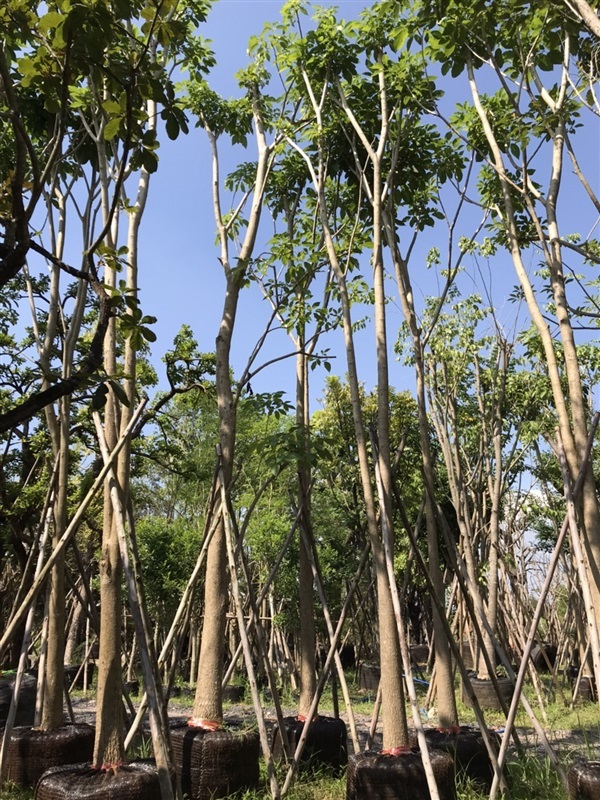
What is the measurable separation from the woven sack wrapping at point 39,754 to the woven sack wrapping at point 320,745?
126cm

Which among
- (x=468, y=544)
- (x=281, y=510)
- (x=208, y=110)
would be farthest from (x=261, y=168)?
(x=281, y=510)

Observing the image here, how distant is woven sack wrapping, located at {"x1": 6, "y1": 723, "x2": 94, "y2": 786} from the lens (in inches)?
145

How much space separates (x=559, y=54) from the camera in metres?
3.69

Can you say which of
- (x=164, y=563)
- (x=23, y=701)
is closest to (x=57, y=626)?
(x=23, y=701)

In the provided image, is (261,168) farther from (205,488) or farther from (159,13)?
(205,488)

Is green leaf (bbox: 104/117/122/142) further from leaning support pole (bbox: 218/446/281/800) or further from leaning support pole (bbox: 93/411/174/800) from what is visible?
leaning support pole (bbox: 218/446/281/800)

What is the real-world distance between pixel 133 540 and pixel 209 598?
1177 mm

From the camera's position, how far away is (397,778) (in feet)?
9.77

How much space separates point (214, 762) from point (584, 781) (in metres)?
1.95

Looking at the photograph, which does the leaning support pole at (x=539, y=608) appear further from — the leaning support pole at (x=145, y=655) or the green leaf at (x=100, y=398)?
the green leaf at (x=100, y=398)

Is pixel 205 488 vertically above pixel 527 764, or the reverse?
pixel 205 488

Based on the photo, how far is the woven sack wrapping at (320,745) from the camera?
4121 mm

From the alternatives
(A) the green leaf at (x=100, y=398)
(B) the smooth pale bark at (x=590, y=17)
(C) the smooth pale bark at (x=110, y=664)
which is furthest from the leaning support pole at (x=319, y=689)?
(B) the smooth pale bark at (x=590, y=17)

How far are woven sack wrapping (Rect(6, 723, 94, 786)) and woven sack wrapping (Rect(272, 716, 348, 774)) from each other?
1.26 m
